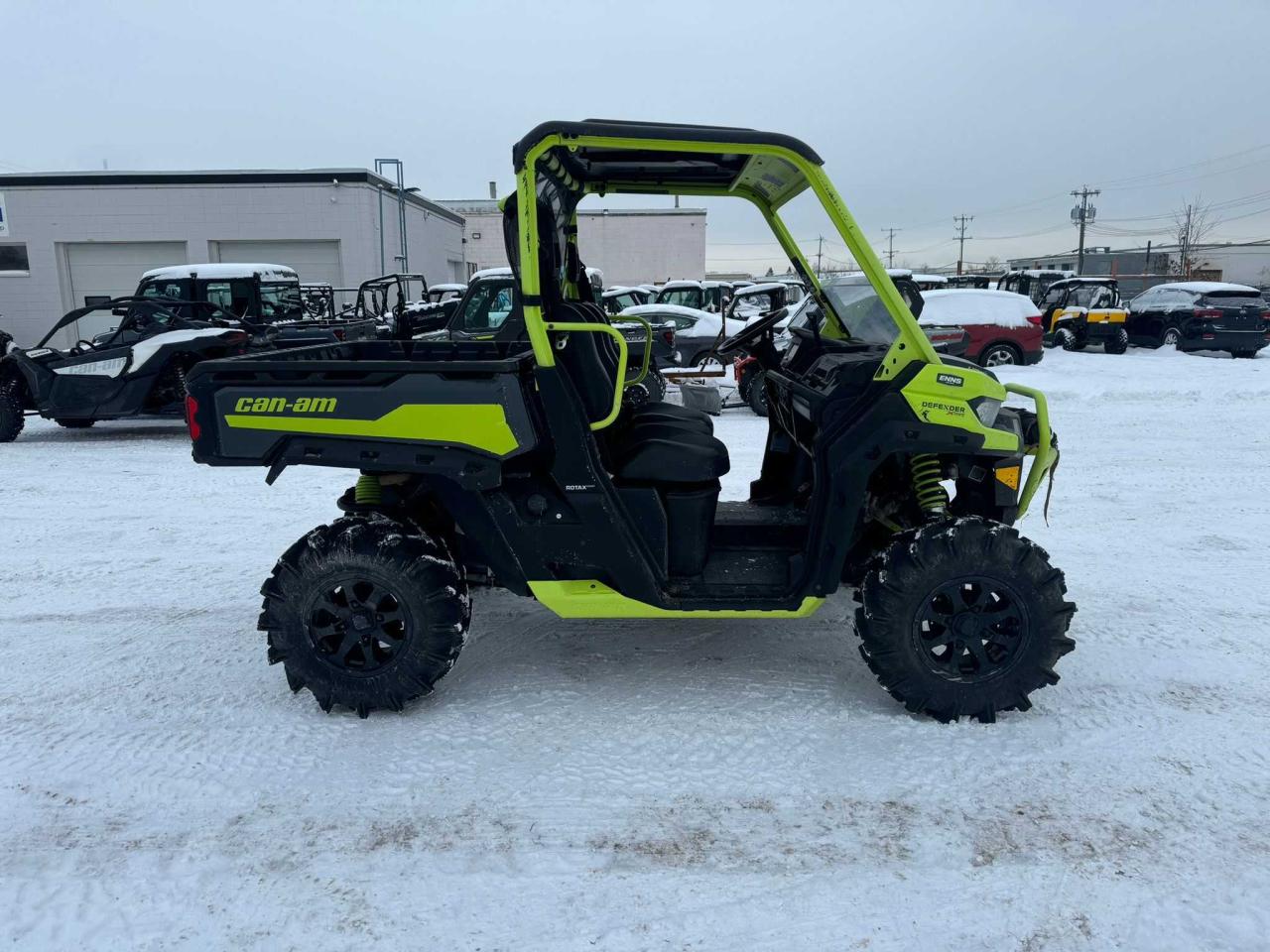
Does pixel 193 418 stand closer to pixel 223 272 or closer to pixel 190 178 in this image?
pixel 223 272

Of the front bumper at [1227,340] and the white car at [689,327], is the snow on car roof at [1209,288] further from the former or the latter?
the white car at [689,327]

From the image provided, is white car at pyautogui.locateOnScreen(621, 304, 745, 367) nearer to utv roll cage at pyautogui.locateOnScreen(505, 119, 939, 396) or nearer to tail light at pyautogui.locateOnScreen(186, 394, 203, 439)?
utv roll cage at pyautogui.locateOnScreen(505, 119, 939, 396)

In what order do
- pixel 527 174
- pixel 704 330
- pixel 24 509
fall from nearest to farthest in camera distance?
pixel 527 174, pixel 24 509, pixel 704 330

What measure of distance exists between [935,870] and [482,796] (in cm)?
144

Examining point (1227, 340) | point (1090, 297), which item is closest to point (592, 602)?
point (1227, 340)

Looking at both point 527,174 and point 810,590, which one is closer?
point 527,174

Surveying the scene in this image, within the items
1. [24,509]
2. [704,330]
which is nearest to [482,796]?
[24,509]

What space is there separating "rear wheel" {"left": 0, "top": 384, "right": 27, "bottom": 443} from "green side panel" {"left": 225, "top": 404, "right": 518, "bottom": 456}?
8383 mm

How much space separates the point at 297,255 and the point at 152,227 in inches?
162

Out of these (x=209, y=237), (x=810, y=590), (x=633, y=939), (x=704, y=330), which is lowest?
(x=633, y=939)

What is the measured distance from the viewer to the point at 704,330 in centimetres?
1398

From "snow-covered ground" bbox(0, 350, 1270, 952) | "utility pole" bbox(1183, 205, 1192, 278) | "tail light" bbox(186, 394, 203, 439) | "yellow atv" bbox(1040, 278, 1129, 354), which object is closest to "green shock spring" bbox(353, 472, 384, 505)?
"tail light" bbox(186, 394, 203, 439)

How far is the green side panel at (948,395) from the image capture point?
127 inches

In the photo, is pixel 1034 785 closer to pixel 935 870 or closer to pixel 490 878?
pixel 935 870
